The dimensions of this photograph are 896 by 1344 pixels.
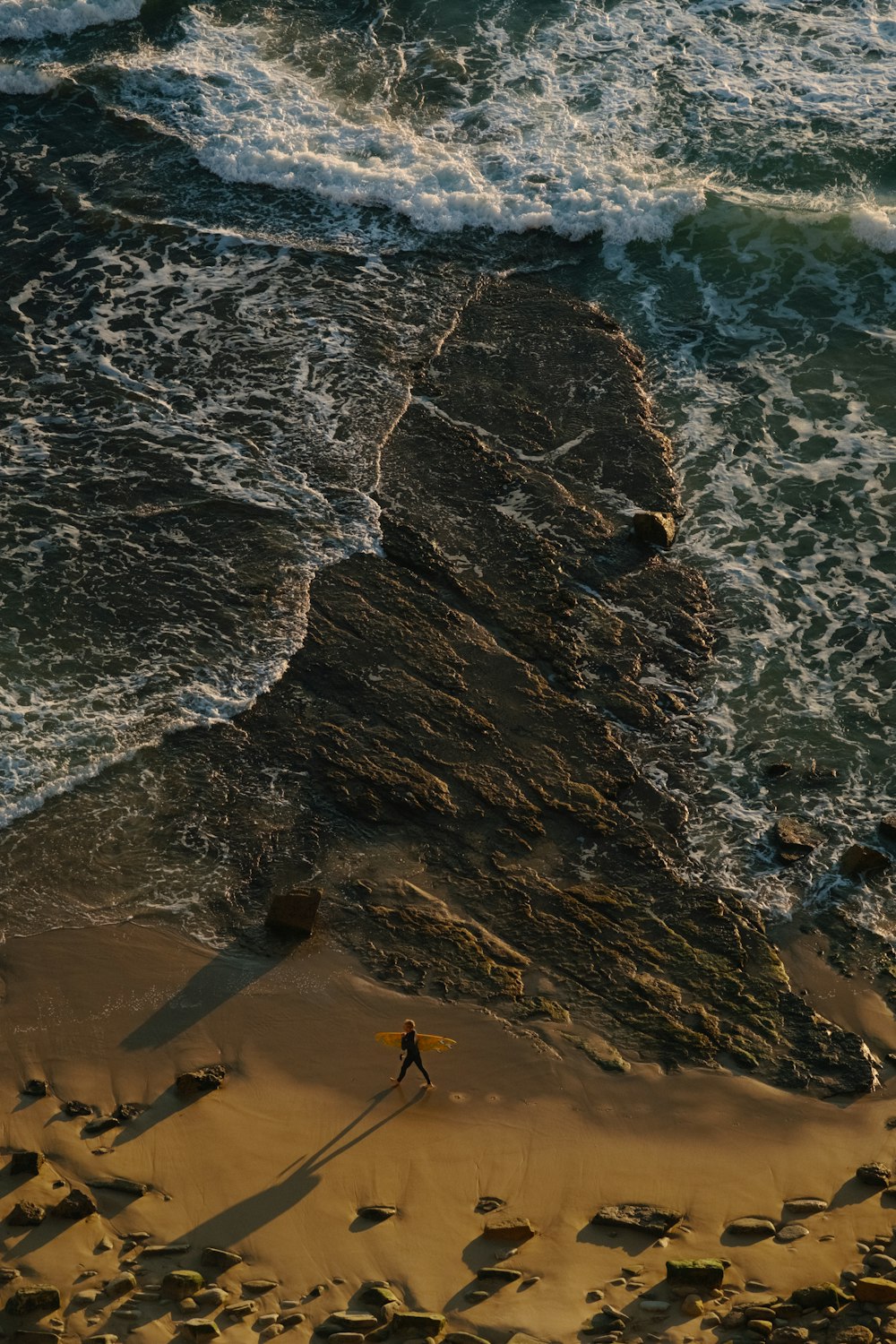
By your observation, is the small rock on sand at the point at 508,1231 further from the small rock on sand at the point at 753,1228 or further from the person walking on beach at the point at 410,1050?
the small rock on sand at the point at 753,1228

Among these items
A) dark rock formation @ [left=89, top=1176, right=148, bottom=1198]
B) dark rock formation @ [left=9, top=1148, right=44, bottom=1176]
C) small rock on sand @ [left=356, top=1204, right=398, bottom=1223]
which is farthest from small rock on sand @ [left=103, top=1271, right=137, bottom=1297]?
small rock on sand @ [left=356, top=1204, right=398, bottom=1223]

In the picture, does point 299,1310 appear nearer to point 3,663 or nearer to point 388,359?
point 3,663

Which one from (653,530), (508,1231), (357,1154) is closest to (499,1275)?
(508,1231)

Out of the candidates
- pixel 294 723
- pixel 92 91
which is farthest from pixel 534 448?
pixel 92 91

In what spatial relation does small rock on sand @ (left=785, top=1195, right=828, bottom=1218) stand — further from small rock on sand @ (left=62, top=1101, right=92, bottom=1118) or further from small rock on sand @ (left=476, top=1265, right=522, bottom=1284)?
small rock on sand @ (left=62, top=1101, right=92, bottom=1118)

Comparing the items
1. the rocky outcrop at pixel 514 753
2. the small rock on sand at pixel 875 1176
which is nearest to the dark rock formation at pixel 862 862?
Result: the rocky outcrop at pixel 514 753

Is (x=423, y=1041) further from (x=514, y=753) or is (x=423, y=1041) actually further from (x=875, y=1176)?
(x=514, y=753)
